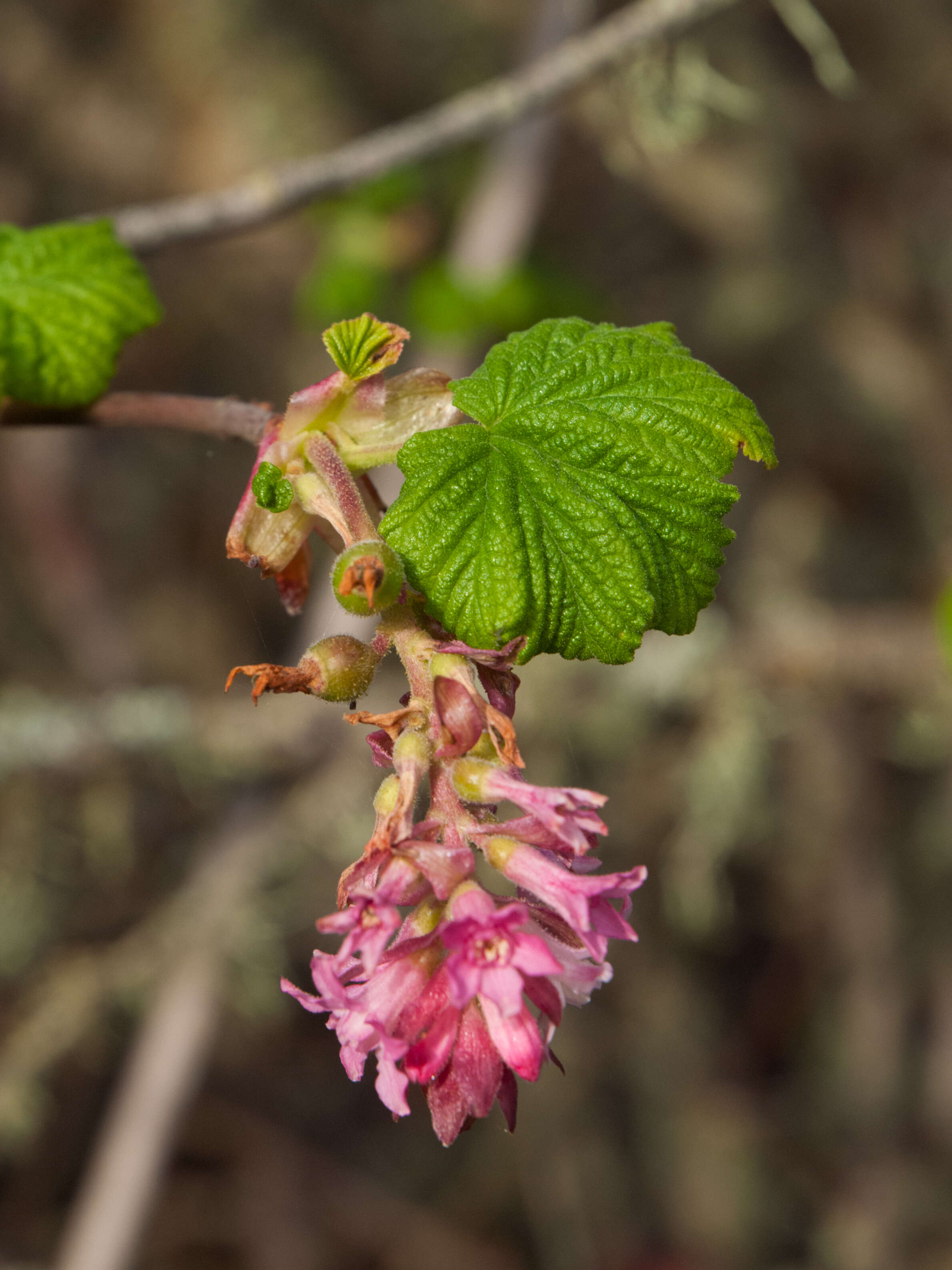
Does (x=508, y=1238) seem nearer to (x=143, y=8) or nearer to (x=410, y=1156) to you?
(x=410, y=1156)

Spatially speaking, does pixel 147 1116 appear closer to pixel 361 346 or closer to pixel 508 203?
pixel 361 346

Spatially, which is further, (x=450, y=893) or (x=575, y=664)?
(x=575, y=664)

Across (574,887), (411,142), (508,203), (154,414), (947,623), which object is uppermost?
(508,203)

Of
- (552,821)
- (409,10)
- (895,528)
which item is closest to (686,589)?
(552,821)

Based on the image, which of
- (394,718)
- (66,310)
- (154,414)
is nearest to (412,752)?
(394,718)

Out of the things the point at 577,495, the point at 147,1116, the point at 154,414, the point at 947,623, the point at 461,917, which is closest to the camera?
the point at 461,917

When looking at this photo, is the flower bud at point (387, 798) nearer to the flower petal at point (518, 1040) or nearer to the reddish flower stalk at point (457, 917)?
the reddish flower stalk at point (457, 917)

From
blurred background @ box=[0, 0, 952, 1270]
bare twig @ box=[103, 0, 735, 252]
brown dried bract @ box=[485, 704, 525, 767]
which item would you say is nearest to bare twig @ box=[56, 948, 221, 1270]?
blurred background @ box=[0, 0, 952, 1270]
